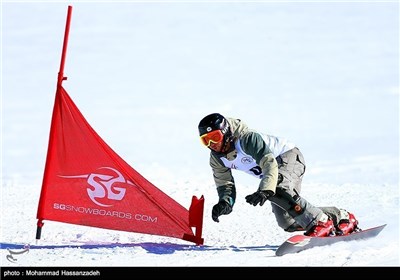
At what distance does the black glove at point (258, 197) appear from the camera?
7.00 metres

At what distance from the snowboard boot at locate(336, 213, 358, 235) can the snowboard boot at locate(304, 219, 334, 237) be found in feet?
0.56

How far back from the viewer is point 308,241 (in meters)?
7.38

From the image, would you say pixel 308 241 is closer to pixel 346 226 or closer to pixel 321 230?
pixel 321 230

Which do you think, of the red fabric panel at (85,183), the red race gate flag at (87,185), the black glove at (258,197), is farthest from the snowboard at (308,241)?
the red fabric panel at (85,183)

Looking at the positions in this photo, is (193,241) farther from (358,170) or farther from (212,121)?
(358,170)

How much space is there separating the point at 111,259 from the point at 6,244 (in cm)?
138

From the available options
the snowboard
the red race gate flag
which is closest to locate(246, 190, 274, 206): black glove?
the snowboard

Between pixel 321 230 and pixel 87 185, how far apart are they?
85.8 inches

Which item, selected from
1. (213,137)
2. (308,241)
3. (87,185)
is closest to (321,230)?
(308,241)

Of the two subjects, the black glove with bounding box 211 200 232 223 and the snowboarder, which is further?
the black glove with bounding box 211 200 232 223

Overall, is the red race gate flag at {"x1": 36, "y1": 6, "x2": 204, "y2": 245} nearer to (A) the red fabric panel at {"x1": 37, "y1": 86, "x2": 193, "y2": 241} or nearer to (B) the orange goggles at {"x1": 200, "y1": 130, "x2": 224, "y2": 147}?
(A) the red fabric panel at {"x1": 37, "y1": 86, "x2": 193, "y2": 241}

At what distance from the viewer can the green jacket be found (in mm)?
7246

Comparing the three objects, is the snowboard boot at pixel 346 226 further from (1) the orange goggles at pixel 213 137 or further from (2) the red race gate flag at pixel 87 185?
(1) the orange goggles at pixel 213 137

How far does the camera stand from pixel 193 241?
791 centimetres
